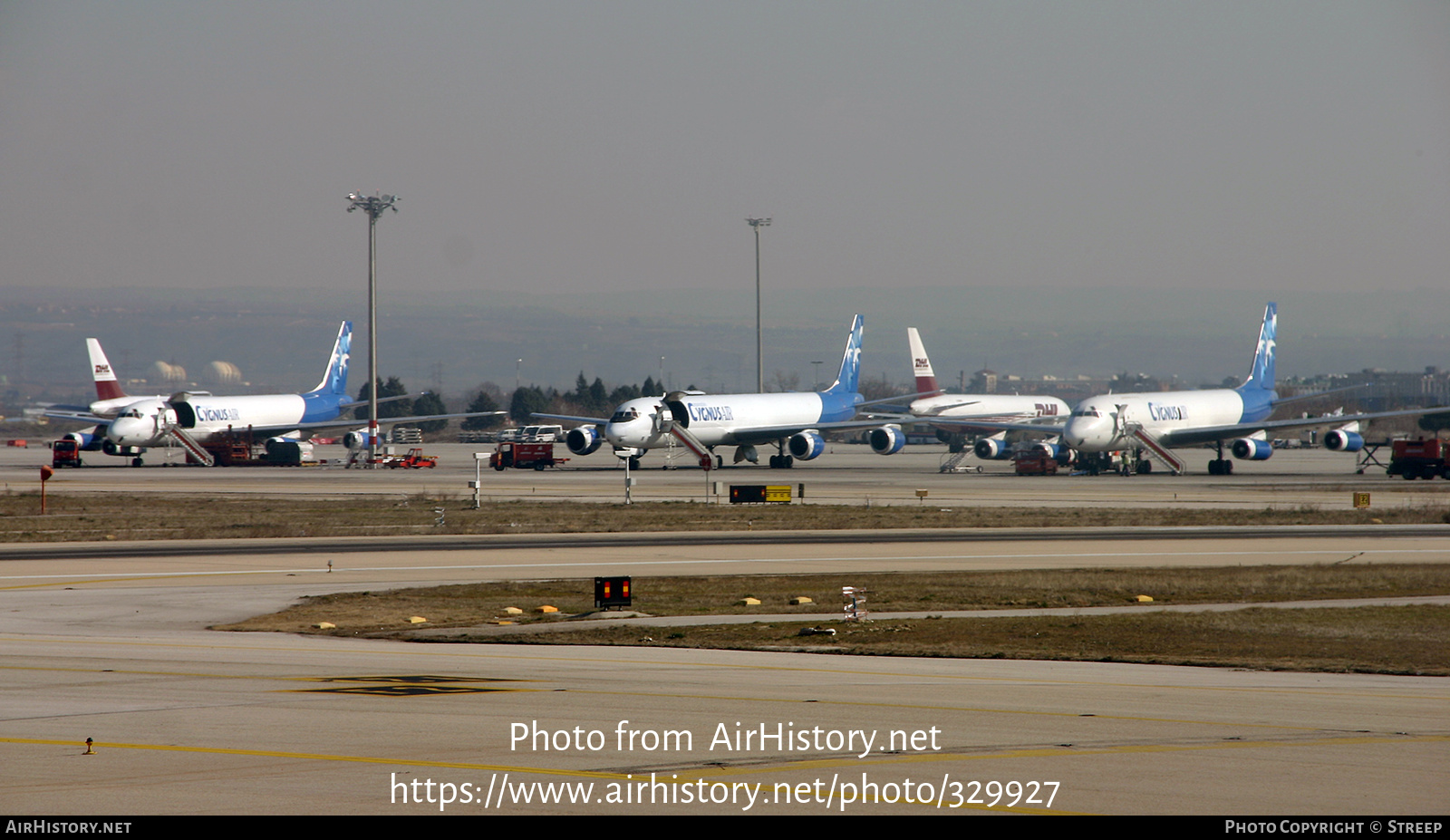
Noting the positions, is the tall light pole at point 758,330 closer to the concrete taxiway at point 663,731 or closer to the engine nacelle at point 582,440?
the engine nacelle at point 582,440

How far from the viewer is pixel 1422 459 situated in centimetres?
6744

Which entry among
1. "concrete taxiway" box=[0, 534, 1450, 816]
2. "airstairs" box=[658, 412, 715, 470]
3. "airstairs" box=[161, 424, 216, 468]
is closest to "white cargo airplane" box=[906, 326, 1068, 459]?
"airstairs" box=[658, 412, 715, 470]

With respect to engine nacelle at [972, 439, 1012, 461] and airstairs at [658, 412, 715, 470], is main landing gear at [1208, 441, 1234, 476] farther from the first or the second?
airstairs at [658, 412, 715, 470]

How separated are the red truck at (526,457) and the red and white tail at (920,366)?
40.5m

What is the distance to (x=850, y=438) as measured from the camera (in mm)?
155125

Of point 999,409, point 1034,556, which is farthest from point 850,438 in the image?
point 1034,556

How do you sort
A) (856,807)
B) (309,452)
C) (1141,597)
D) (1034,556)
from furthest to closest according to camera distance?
(309,452) < (1034,556) < (1141,597) < (856,807)

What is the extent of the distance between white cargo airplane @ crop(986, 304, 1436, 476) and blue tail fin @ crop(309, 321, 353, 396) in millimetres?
52734

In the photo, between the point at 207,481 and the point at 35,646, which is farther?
the point at 207,481

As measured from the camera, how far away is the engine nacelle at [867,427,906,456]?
8012cm

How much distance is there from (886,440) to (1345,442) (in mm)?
28326

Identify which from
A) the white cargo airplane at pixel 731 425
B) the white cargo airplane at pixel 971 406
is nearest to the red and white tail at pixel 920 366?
the white cargo airplane at pixel 971 406

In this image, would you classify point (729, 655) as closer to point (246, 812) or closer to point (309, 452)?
point (246, 812)

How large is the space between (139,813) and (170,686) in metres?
6.10
